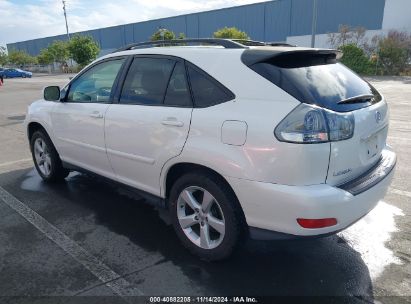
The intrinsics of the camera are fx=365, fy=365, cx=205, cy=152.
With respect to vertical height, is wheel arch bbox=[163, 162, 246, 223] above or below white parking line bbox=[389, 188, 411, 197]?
above

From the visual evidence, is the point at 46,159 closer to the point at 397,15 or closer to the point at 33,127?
the point at 33,127

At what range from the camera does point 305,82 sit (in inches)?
103

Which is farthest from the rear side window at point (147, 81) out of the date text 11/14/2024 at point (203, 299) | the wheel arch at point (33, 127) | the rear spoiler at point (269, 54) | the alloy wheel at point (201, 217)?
the wheel arch at point (33, 127)

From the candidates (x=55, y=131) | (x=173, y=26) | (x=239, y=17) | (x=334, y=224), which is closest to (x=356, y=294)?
(x=334, y=224)

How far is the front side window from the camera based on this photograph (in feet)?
12.5

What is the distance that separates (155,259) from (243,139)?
1.35 m

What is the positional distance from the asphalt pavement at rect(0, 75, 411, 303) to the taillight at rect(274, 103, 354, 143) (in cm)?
85

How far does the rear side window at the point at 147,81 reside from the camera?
3.27 m

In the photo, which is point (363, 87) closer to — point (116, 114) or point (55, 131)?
point (116, 114)

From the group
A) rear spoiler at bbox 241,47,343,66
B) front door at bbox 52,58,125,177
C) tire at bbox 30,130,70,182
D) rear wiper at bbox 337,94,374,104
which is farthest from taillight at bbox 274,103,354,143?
tire at bbox 30,130,70,182

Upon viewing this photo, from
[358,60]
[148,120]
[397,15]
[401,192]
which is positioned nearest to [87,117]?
[148,120]

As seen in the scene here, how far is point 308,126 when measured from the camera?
2402 millimetres

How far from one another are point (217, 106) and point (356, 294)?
1.72m

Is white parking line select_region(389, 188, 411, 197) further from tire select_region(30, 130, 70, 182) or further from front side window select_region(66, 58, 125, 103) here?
tire select_region(30, 130, 70, 182)
